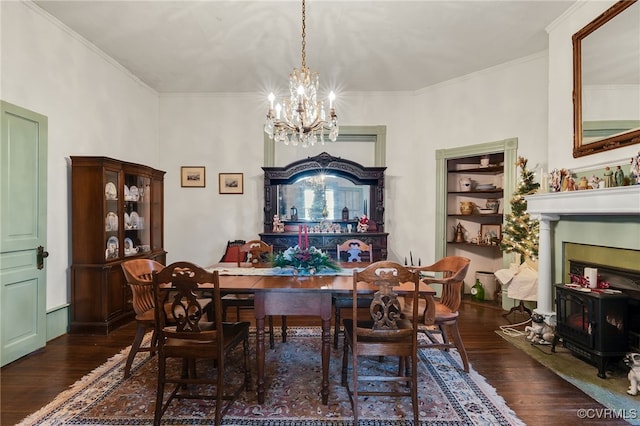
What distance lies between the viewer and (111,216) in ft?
12.3

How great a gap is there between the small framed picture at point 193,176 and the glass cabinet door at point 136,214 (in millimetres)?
976

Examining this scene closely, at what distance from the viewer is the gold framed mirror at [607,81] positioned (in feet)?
8.25

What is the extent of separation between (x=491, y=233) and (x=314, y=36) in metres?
3.92

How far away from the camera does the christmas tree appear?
388cm

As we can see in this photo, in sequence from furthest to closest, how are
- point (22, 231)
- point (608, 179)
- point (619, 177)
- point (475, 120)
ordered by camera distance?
1. point (475, 120)
2. point (22, 231)
3. point (608, 179)
4. point (619, 177)

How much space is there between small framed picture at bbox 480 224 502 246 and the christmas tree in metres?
0.87

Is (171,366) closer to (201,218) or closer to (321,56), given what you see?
(201,218)

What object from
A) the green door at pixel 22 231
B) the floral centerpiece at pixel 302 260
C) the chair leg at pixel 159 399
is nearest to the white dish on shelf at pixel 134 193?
the green door at pixel 22 231

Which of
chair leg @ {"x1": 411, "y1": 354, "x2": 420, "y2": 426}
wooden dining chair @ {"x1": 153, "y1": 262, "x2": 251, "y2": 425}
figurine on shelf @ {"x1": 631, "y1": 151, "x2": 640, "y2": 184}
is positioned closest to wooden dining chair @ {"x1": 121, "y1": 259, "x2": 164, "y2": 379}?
wooden dining chair @ {"x1": 153, "y1": 262, "x2": 251, "y2": 425}

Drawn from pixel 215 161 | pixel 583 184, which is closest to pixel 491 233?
pixel 583 184

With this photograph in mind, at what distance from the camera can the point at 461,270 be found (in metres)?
2.54

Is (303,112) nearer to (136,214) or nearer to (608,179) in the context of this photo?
(608,179)

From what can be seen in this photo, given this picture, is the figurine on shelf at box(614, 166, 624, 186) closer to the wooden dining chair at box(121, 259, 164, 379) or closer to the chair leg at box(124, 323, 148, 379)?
the wooden dining chair at box(121, 259, 164, 379)

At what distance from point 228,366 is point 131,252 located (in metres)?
2.20
